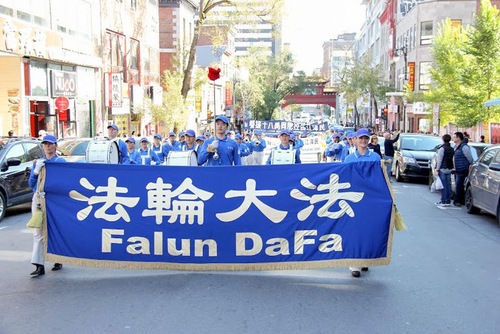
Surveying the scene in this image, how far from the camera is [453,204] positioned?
14.5 meters

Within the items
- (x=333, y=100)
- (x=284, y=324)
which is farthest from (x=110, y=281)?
(x=333, y=100)

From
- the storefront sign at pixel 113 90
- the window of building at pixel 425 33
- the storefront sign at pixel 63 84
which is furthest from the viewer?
the window of building at pixel 425 33

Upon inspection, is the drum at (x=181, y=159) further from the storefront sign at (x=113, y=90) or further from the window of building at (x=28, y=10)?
the storefront sign at (x=113, y=90)

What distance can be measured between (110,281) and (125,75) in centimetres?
2885

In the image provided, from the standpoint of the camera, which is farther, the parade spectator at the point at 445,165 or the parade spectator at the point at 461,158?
the parade spectator at the point at 445,165

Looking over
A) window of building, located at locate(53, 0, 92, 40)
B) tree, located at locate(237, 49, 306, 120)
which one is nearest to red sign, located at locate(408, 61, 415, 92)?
tree, located at locate(237, 49, 306, 120)

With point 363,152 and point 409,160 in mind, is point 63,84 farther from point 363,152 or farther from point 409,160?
point 363,152

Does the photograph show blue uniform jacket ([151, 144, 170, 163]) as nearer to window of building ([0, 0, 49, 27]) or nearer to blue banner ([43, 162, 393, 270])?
blue banner ([43, 162, 393, 270])

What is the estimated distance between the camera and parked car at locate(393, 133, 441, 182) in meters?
19.6

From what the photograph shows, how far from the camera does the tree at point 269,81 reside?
7119 centimetres

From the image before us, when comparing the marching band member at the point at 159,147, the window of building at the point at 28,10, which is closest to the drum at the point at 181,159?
the marching band member at the point at 159,147

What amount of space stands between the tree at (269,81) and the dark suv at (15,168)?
56653 millimetres

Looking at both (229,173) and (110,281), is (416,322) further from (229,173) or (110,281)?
(110,281)

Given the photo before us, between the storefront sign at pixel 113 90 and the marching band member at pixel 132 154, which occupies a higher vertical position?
the storefront sign at pixel 113 90
